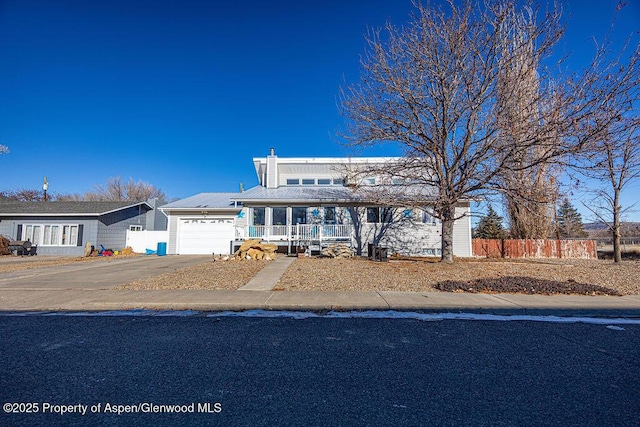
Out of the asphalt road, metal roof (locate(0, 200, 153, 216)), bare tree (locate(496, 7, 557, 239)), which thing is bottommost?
the asphalt road

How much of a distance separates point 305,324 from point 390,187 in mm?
10384

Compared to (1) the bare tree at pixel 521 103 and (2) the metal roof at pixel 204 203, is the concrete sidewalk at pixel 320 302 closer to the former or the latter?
(1) the bare tree at pixel 521 103

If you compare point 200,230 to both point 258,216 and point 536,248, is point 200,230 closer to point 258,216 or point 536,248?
point 258,216

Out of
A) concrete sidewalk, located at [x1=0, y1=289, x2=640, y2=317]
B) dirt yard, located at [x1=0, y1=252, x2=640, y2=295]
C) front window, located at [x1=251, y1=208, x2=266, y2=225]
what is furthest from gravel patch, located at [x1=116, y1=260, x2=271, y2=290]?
front window, located at [x1=251, y1=208, x2=266, y2=225]

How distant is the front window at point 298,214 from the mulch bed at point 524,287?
10.7 meters

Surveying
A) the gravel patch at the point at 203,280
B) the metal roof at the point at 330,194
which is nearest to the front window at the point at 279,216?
the metal roof at the point at 330,194

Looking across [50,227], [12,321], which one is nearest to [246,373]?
[12,321]

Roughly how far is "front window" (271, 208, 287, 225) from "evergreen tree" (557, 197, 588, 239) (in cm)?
1864

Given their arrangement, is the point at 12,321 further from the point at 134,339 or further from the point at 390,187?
the point at 390,187

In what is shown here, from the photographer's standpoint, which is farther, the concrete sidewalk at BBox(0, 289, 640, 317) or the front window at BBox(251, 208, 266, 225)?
the front window at BBox(251, 208, 266, 225)

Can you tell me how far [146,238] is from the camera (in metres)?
22.0

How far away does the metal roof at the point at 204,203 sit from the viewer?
19203 mm

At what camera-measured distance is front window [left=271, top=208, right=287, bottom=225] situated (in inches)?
717

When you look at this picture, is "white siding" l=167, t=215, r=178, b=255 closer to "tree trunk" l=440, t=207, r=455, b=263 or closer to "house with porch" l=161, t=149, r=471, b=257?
"house with porch" l=161, t=149, r=471, b=257
